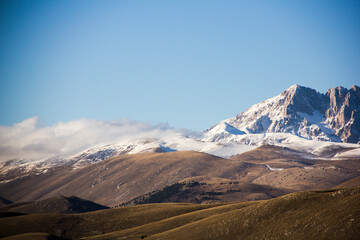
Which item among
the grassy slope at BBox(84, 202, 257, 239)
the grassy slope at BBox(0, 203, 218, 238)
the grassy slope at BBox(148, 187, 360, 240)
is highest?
the grassy slope at BBox(0, 203, 218, 238)

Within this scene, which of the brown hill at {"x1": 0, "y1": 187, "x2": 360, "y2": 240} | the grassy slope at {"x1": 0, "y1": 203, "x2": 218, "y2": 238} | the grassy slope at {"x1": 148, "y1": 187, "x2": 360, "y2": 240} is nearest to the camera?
the grassy slope at {"x1": 148, "y1": 187, "x2": 360, "y2": 240}

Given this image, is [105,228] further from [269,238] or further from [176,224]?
[269,238]

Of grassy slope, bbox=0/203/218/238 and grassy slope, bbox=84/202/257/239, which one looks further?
grassy slope, bbox=0/203/218/238

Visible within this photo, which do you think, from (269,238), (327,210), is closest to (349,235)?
(327,210)

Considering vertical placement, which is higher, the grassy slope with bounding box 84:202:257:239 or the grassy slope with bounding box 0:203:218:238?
the grassy slope with bounding box 0:203:218:238

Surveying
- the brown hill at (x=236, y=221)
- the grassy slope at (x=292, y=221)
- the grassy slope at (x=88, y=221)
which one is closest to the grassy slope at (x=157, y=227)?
the brown hill at (x=236, y=221)

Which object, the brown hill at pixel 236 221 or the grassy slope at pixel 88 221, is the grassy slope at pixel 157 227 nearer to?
the brown hill at pixel 236 221

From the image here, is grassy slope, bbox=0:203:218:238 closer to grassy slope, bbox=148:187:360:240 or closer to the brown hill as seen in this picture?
the brown hill

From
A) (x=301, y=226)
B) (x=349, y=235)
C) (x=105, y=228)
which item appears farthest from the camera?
(x=105, y=228)

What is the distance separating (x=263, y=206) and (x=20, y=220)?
87.9 meters

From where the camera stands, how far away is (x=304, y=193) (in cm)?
9206

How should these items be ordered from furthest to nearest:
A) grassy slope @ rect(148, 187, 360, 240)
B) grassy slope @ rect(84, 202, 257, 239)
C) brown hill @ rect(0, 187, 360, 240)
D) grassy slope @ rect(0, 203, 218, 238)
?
grassy slope @ rect(0, 203, 218, 238)
grassy slope @ rect(84, 202, 257, 239)
brown hill @ rect(0, 187, 360, 240)
grassy slope @ rect(148, 187, 360, 240)

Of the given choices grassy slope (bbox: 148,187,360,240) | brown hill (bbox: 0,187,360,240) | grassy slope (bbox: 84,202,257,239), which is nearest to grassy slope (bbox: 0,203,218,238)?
brown hill (bbox: 0,187,360,240)

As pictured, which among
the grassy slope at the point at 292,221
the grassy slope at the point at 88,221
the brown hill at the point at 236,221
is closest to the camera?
the grassy slope at the point at 292,221
